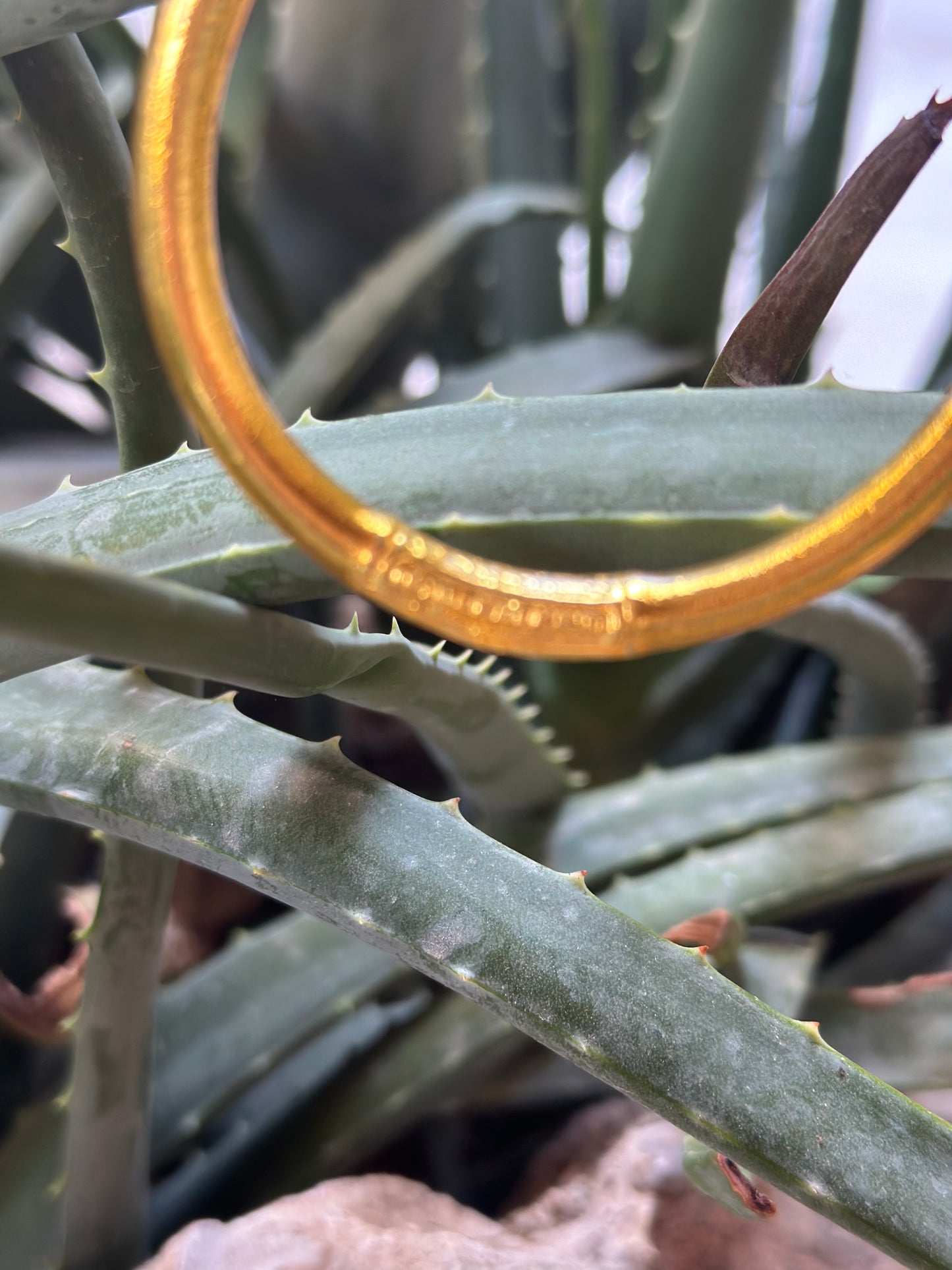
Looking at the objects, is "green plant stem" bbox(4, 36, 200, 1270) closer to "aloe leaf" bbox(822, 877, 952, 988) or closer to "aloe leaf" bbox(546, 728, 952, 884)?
"aloe leaf" bbox(546, 728, 952, 884)

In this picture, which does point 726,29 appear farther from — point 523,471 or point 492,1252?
point 492,1252

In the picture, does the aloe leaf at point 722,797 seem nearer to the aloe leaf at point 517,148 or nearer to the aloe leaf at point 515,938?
the aloe leaf at point 515,938

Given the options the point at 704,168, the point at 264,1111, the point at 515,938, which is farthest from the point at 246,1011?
the point at 704,168

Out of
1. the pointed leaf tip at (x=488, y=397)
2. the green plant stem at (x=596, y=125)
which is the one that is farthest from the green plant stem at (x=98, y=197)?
the green plant stem at (x=596, y=125)

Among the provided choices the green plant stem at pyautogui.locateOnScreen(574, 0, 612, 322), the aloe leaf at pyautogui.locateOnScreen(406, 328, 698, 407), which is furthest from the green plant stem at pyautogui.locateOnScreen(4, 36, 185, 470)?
the green plant stem at pyautogui.locateOnScreen(574, 0, 612, 322)

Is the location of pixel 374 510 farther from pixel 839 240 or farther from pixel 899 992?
pixel 899 992
